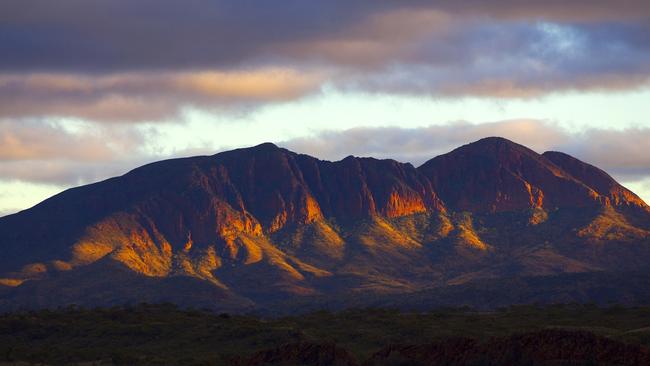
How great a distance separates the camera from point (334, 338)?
96812 mm

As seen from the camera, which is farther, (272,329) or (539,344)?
(272,329)

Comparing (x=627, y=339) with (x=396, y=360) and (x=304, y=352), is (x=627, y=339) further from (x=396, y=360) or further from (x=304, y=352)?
(x=304, y=352)

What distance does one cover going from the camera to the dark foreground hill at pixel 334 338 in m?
60.5

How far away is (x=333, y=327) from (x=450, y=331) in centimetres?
1390

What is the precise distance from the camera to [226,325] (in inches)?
4134

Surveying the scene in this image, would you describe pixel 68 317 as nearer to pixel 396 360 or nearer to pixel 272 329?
pixel 272 329

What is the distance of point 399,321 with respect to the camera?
107062 millimetres

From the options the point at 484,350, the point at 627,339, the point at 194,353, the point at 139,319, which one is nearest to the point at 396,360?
the point at 484,350

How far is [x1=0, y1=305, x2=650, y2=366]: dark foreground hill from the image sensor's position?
60.5 metres

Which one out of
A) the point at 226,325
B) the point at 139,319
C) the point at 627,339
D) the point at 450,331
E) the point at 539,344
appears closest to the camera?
the point at 539,344

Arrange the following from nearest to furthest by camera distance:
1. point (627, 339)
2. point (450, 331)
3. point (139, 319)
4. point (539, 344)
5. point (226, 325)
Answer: point (539, 344), point (627, 339), point (450, 331), point (226, 325), point (139, 319)

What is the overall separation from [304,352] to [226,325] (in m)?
36.4

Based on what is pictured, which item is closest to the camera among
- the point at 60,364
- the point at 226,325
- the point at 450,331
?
the point at 60,364

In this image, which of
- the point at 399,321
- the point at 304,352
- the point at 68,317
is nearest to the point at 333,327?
the point at 399,321
